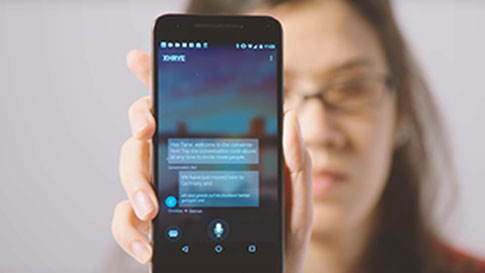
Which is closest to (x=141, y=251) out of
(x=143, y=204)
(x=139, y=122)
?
(x=143, y=204)

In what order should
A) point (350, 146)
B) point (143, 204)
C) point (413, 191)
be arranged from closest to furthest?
point (143, 204), point (350, 146), point (413, 191)

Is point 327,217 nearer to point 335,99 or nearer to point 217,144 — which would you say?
point 335,99

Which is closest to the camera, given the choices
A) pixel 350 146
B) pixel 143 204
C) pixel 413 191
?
pixel 143 204

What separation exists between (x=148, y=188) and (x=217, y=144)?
11 centimetres

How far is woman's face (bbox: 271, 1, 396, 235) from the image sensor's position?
88 centimetres

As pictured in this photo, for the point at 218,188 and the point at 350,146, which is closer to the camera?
the point at 218,188

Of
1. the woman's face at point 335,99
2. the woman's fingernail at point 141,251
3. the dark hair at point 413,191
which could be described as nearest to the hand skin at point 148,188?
the woman's fingernail at point 141,251

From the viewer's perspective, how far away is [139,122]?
56 cm

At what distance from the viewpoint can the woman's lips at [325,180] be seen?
35.4 inches

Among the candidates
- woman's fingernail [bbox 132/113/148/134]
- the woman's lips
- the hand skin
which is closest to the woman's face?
the woman's lips

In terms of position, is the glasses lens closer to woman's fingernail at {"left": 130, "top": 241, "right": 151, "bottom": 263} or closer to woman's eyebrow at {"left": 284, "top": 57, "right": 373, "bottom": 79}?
woman's eyebrow at {"left": 284, "top": 57, "right": 373, "bottom": 79}

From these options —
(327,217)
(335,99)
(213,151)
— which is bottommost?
(327,217)

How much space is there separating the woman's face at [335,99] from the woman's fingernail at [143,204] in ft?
1.38

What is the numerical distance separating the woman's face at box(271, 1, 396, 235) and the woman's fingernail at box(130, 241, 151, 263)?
0.43m
